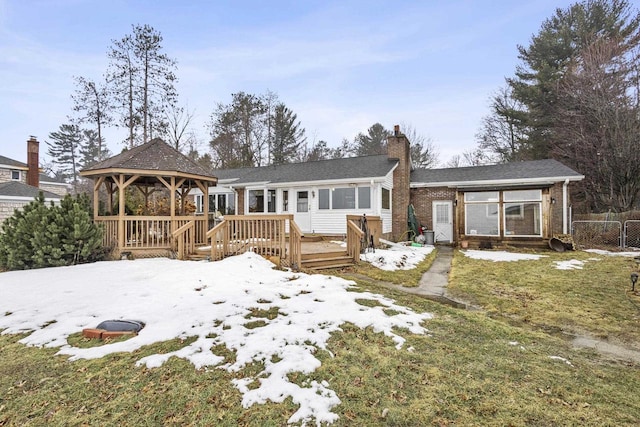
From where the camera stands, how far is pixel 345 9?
1201 centimetres

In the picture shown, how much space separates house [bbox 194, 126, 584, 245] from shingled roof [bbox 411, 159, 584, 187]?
3 cm

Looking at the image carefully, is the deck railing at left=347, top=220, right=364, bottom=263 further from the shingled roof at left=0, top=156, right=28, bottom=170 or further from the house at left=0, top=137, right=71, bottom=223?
the shingled roof at left=0, top=156, right=28, bottom=170

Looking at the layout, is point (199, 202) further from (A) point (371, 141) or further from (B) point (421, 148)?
(A) point (371, 141)

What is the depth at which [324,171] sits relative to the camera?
1490 centimetres

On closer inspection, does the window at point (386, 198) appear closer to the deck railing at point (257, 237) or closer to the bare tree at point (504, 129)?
the deck railing at point (257, 237)

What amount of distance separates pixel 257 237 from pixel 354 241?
2.74 metres

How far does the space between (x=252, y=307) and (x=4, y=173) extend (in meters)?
25.5

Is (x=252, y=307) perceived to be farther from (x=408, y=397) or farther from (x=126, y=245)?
(x=126, y=245)

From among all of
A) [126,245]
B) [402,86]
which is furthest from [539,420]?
[402,86]

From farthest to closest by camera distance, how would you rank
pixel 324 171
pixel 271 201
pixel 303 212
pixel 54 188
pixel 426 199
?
pixel 54 188 → pixel 426 199 → pixel 271 201 → pixel 324 171 → pixel 303 212

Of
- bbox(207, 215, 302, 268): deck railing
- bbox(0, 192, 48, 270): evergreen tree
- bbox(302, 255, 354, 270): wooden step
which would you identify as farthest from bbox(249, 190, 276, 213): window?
bbox(0, 192, 48, 270): evergreen tree

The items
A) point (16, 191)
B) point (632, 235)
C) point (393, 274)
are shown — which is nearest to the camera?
point (393, 274)

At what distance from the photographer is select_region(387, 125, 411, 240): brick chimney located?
14.5 m

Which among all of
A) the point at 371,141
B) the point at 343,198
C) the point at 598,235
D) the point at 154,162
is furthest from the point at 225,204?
the point at 371,141
